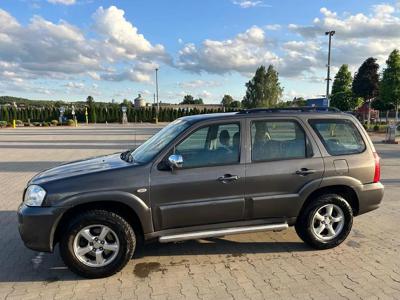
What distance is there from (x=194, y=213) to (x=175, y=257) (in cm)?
72

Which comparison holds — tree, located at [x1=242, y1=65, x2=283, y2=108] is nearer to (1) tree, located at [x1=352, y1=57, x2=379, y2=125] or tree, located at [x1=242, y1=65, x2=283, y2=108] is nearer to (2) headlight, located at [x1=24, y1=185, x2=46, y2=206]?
(1) tree, located at [x1=352, y1=57, x2=379, y2=125]

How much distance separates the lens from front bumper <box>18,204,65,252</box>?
3895 mm

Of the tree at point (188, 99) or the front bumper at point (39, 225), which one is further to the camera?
the tree at point (188, 99)

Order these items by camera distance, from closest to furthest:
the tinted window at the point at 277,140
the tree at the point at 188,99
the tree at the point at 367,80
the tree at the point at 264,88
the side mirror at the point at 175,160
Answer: the side mirror at the point at 175,160, the tinted window at the point at 277,140, the tree at the point at 367,80, the tree at the point at 264,88, the tree at the point at 188,99

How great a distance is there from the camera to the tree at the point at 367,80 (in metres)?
38.8

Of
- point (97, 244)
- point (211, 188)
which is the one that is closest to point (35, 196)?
point (97, 244)

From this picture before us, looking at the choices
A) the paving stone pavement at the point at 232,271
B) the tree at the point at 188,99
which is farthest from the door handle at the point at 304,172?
the tree at the point at 188,99

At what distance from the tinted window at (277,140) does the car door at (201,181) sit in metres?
0.21

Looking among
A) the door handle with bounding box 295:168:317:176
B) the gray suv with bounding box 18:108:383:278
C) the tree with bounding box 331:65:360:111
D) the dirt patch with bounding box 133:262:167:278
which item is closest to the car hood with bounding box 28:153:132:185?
the gray suv with bounding box 18:108:383:278

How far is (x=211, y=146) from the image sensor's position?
14.7 feet

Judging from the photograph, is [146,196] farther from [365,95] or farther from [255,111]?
[365,95]

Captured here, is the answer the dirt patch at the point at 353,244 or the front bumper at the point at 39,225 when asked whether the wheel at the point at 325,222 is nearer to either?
the dirt patch at the point at 353,244

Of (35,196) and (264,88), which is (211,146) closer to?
(35,196)

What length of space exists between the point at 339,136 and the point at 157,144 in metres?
2.39
